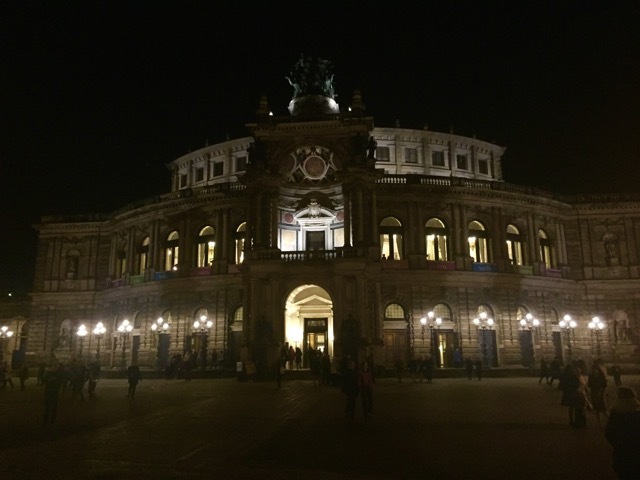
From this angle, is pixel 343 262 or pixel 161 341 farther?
pixel 161 341

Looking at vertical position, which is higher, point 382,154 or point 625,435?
point 382,154

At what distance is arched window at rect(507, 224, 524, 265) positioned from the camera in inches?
1831

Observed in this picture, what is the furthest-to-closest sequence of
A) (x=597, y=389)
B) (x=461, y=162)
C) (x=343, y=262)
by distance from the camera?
(x=461, y=162) < (x=343, y=262) < (x=597, y=389)

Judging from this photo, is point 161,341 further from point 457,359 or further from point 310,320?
point 457,359

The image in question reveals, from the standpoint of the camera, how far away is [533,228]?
154 ft

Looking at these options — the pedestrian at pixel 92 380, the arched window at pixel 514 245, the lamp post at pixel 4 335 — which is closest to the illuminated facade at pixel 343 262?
the arched window at pixel 514 245

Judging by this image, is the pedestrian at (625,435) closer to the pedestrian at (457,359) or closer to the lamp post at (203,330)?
the pedestrian at (457,359)

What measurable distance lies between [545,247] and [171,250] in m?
33.5

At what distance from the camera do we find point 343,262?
37.1 metres

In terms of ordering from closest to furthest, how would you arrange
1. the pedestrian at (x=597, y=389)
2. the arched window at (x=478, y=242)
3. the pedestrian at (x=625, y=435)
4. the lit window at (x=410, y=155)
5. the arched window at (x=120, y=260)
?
1. the pedestrian at (x=625, y=435)
2. the pedestrian at (x=597, y=389)
3. the arched window at (x=478, y=242)
4. the arched window at (x=120, y=260)
5. the lit window at (x=410, y=155)

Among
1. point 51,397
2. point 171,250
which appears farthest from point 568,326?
point 51,397

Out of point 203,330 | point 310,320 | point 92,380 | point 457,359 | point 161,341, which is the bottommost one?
point 92,380

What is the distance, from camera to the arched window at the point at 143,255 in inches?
2004

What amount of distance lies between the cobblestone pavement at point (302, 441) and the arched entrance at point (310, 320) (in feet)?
64.2
